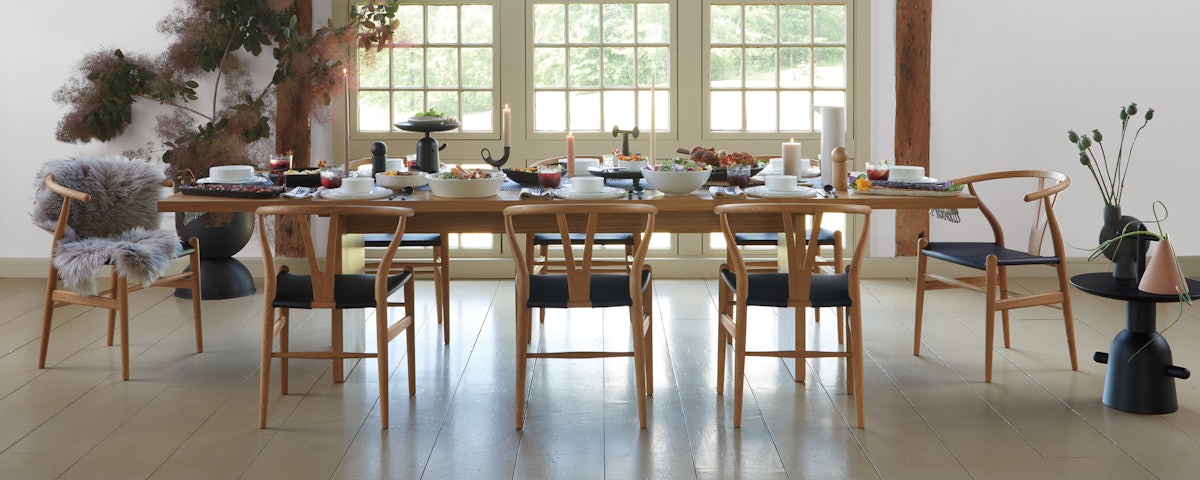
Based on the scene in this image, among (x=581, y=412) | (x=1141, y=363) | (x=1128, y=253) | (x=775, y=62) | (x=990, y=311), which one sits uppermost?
(x=775, y=62)

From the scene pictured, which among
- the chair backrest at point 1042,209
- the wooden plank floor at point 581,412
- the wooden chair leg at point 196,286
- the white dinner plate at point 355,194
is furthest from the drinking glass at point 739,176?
the wooden chair leg at point 196,286

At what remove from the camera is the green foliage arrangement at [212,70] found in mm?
5648

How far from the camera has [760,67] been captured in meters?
6.02

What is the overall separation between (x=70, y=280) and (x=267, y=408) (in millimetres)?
1062

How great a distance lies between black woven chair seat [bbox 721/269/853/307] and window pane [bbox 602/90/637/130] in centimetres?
256

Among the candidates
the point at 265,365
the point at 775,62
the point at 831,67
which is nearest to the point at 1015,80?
the point at 831,67

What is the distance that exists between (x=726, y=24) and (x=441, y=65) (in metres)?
1.51

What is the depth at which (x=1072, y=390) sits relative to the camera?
388 cm

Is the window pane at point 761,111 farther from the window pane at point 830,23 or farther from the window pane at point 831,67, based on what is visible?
the window pane at point 830,23

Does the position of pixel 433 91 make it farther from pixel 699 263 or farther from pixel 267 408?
pixel 267 408

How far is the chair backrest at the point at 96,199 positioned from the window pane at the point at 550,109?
2.19 metres

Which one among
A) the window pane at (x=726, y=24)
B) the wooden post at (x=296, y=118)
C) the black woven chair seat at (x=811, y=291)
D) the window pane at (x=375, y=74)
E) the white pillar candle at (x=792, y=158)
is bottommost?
the black woven chair seat at (x=811, y=291)

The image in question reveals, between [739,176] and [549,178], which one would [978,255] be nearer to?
[739,176]

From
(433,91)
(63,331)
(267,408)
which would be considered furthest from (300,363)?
(433,91)
